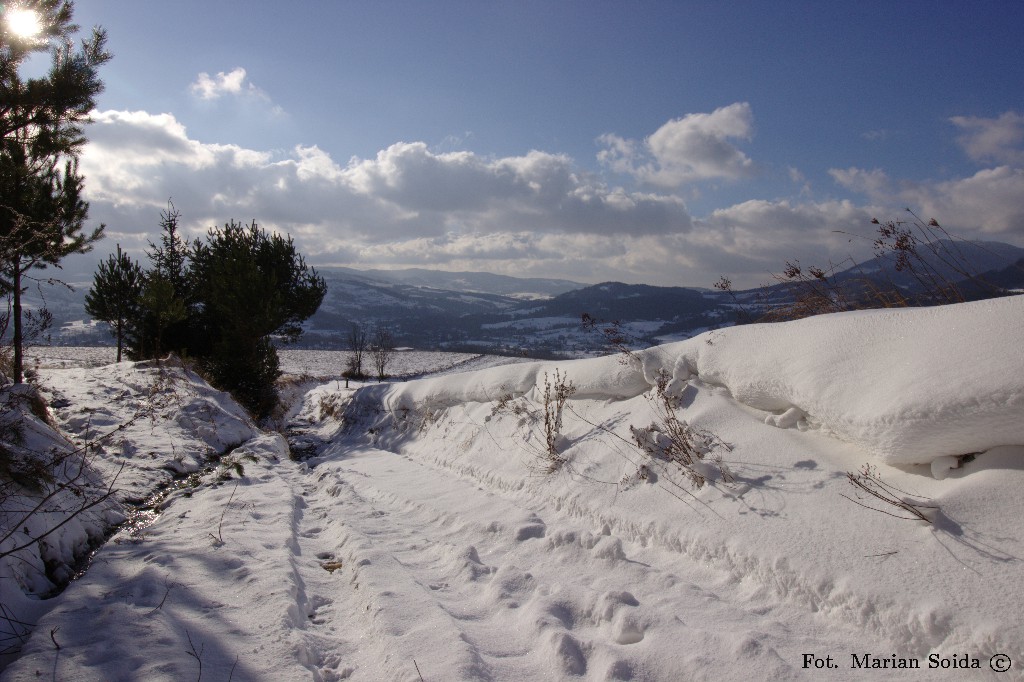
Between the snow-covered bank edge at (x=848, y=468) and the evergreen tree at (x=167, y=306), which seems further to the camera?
the evergreen tree at (x=167, y=306)

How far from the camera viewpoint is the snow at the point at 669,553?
2316 millimetres

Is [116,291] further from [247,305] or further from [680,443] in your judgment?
[680,443]

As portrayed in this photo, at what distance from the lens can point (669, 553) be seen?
346cm

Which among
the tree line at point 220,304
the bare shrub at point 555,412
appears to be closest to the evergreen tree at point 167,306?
the tree line at point 220,304

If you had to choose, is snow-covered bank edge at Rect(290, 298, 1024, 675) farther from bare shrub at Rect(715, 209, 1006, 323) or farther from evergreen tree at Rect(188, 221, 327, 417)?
evergreen tree at Rect(188, 221, 327, 417)

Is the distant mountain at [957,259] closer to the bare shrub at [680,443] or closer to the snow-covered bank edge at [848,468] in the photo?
the snow-covered bank edge at [848,468]

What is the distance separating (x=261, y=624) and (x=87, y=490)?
3.10 m

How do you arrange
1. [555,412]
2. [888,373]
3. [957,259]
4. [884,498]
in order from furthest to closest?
1. [555,412]
2. [957,259]
3. [888,373]
4. [884,498]

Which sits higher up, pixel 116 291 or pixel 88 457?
pixel 116 291

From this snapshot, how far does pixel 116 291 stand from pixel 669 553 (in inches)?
916

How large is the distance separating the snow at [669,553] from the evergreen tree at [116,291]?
1741 centimetres

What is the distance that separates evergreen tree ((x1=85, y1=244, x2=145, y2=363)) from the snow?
17409 millimetres

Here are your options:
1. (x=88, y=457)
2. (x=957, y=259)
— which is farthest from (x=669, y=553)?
(x=88, y=457)

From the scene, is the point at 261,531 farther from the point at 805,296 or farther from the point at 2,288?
the point at 805,296
